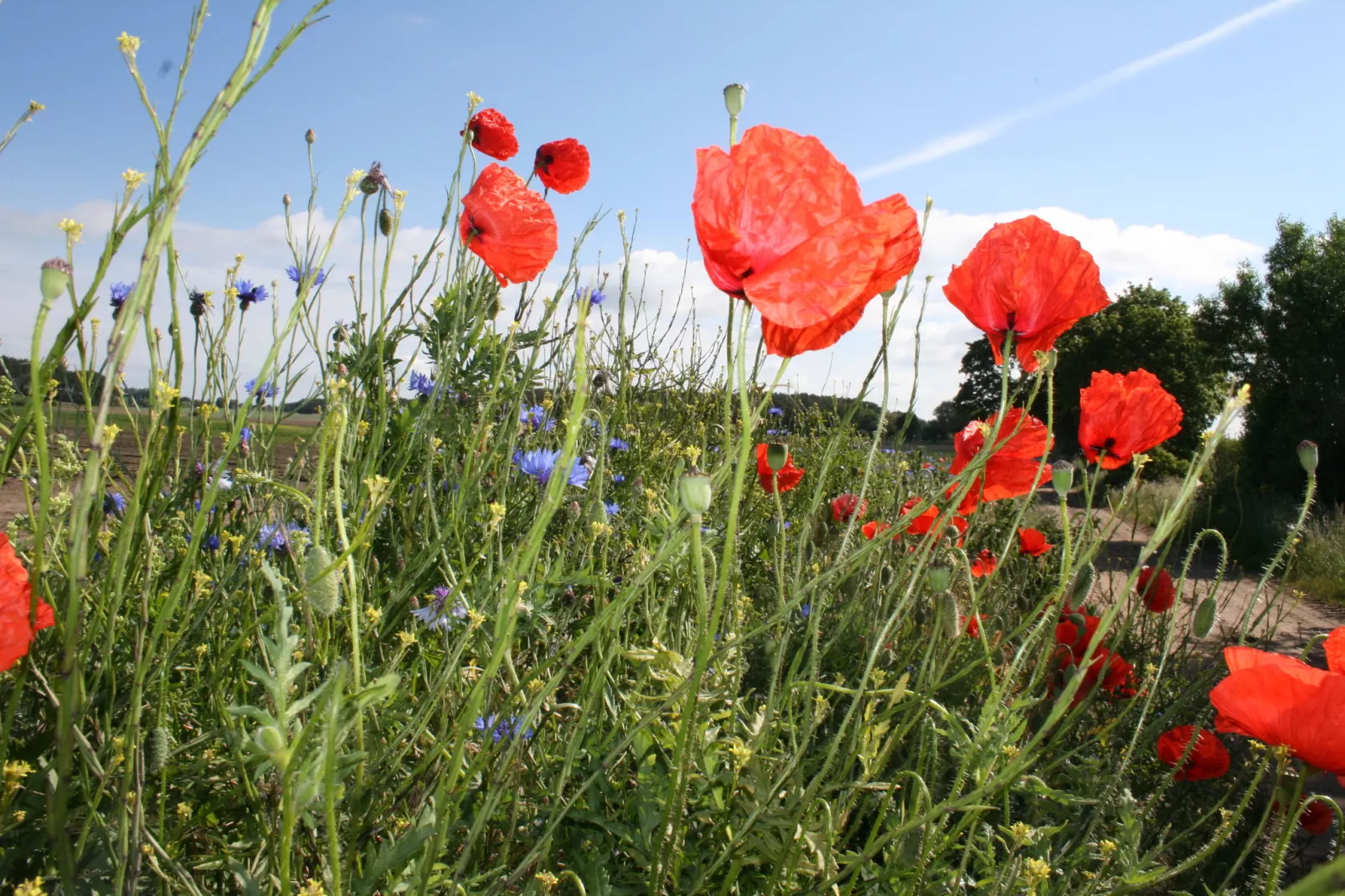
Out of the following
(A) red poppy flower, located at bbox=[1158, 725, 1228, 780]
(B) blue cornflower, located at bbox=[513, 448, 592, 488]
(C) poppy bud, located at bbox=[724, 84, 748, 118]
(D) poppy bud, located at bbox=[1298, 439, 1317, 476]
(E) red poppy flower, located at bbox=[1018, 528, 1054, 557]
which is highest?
(C) poppy bud, located at bbox=[724, 84, 748, 118]

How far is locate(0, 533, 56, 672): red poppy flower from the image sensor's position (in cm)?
76

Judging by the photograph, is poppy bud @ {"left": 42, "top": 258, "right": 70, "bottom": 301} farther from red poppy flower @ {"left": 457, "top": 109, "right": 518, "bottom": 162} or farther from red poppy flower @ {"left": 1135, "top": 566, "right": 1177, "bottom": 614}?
red poppy flower @ {"left": 1135, "top": 566, "right": 1177, "bottom": 614}

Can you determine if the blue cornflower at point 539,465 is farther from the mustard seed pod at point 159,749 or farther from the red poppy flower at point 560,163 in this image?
the mustard seed pod at point 159,749

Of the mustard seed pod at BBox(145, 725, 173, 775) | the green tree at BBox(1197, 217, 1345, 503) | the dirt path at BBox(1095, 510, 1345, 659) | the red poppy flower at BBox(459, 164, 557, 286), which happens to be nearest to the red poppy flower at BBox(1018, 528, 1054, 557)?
the dirt path at BBox(1095, 510, 1345, 659)

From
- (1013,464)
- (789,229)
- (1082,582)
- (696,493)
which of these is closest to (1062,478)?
(1013,464)

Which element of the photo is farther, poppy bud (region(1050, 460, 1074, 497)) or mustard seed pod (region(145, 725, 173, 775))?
poppy bud (region(1050, 460, 1074, 497))

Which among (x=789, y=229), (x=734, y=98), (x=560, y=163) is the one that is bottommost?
(x=789, y=229)

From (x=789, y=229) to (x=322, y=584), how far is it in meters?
0.60

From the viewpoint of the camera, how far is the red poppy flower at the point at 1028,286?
132cm

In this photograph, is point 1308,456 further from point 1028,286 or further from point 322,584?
point 322,584

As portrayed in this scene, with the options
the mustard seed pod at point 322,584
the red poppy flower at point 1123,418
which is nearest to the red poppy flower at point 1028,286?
the red poppy flower at point 1123,418

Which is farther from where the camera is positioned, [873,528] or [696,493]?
[873,528]

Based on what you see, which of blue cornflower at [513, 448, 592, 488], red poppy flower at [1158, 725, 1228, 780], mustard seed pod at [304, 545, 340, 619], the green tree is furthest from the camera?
the green tree

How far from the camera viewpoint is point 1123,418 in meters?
1.77
